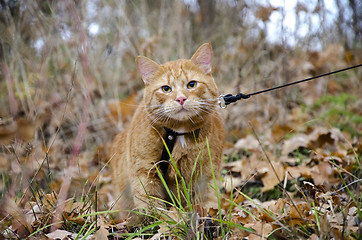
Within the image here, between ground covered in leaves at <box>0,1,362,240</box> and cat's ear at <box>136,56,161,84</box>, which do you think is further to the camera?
cat's ear at <box>136,56,161,84</box>

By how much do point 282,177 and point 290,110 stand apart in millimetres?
2924

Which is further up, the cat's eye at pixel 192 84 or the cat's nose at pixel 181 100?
the cat's eye at pixel 192 84

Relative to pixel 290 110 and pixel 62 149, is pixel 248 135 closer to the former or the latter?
pixel 290 110

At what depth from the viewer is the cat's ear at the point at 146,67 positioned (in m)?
2.70

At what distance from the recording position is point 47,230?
84.6 inches

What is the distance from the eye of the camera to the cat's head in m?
2.41

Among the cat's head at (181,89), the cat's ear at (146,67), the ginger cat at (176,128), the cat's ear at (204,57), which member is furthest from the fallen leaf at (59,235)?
the cat's ear at (204,57)

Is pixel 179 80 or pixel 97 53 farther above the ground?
pixel 97 53

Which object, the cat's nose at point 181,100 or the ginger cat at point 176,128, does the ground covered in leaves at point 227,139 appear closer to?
the ginger cat at point 176,128

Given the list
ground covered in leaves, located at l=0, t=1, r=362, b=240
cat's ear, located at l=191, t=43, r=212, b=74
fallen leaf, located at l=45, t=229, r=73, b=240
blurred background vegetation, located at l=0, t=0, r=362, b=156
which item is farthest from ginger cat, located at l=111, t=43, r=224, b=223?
blurred background vegetation, located at l=0, t=0, r=362, b=156

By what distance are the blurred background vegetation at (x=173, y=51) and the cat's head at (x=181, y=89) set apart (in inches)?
61.3

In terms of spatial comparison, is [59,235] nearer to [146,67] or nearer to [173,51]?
[146,67]

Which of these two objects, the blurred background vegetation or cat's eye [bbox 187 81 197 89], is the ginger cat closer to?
cat's eye [bbox 187 81 197 89]

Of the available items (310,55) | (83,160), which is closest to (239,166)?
(83,160)
